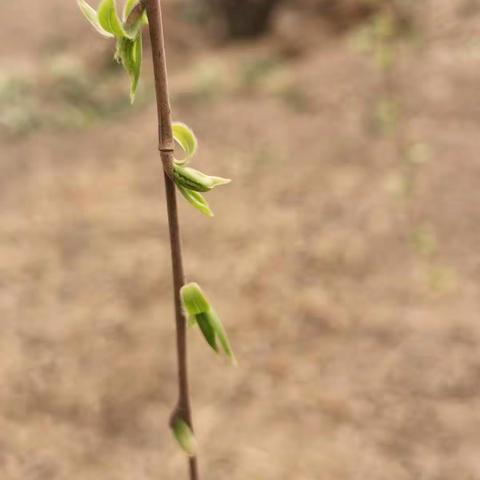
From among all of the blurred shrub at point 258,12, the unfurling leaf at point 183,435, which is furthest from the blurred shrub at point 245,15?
the unfurling leaf at point 183,435

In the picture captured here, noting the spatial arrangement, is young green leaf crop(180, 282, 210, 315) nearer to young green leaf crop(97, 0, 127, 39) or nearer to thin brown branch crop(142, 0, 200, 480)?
thin brown branch crop(142, 0, 200, 480)

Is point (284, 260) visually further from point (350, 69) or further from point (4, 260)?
point (350, 69)

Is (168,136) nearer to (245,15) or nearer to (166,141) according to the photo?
(166,141)

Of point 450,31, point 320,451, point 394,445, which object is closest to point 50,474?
point 320,451

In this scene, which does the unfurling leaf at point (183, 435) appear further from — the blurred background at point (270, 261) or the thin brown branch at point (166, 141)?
the blurred background at point (270, 261)

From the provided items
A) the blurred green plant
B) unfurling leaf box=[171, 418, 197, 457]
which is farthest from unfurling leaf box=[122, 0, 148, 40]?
unfurling leaf box=[171, 418, 197, 457]

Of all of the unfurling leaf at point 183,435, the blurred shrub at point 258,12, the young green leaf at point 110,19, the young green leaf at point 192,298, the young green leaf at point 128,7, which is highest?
the blurred shrub at point 258,12
